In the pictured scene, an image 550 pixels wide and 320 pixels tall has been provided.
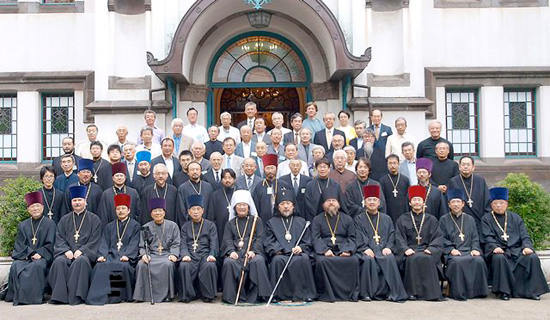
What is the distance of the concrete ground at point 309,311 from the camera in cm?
816

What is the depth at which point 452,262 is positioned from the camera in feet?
30.9

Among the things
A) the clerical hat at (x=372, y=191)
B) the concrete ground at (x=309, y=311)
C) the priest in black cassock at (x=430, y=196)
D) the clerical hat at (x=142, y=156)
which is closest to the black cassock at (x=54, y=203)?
the clerical hat at (x=142, y=156)

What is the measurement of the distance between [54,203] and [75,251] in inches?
46.7

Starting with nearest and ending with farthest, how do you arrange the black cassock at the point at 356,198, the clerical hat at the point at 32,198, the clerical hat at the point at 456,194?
the clerical hat at the point at 32,198
the clerical hat at the point at 456,194
the black cassock at the point at 356,198

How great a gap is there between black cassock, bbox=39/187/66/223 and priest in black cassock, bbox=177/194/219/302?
2180 mm

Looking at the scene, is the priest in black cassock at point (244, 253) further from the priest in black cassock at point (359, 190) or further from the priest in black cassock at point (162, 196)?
the priest in black cassock at point (359, 190)

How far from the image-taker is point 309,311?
8.51 m

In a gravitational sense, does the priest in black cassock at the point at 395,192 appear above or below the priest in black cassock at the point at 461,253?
above

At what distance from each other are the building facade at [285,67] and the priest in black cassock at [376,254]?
16.0 ft

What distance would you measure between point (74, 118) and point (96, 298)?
24.0ft

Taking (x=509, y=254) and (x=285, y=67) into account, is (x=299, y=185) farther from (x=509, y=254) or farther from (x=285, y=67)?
(x=285, y=67)

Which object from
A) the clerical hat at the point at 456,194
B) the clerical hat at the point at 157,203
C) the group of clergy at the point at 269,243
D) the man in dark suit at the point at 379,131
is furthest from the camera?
the man in dark suit at the point at 379,131

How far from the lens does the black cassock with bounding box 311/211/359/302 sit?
30.6ft

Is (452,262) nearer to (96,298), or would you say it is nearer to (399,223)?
(399,223)
